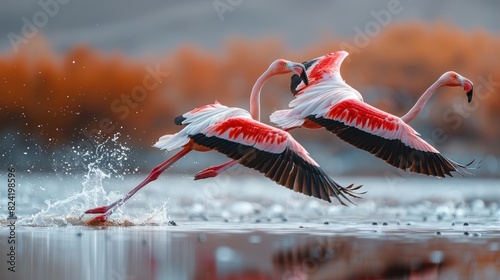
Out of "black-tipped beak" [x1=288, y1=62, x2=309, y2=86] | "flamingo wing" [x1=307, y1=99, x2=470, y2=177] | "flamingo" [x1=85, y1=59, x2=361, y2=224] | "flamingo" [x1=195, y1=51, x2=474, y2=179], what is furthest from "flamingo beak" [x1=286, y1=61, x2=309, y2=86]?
"flamingo" [x1=85, y1=59, x2=361, y2=224]

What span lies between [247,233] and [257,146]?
77cm

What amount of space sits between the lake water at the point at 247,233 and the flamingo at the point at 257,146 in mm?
403

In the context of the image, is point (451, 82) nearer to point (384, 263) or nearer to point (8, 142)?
point (384, 263)

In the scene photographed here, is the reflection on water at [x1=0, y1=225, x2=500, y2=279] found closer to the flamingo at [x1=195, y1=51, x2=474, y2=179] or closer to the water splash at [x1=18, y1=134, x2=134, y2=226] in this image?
the water splash at [x1=18, y1=134, x2=134, y2=226]

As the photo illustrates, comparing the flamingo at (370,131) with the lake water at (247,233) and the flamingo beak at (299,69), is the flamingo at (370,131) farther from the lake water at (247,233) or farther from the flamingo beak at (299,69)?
the lake water at (247,233)

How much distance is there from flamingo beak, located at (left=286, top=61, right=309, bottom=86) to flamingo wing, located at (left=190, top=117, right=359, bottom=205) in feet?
3.08

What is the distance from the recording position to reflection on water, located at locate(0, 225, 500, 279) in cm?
669

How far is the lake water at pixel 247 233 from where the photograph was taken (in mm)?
6863

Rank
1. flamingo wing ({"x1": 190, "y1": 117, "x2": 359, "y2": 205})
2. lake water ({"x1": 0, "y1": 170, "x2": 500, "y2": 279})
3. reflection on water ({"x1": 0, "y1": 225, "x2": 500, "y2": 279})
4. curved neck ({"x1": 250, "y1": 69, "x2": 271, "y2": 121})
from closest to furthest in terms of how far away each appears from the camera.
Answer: reflection on water ({"x1": 0, "y1": 225, "x2": 500, "y2": 279}) → lake water ({"x1": 0, "y1": 170, "x2": 500, "y2": 279}) → flamingo wing ({"x1": 190, "y1": 117, "x2": 359, "y2": 205}) → curved neck ({"x1": 250, "y1": 69, "x2": 271, "y2": 121})

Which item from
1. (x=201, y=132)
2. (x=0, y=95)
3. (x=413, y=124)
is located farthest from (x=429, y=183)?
(x=201, y=132)

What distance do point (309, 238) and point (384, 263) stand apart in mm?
1496

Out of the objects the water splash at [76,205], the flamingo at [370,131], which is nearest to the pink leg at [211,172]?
the flamingo at [370,131]

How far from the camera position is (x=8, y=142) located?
1462 centimetres

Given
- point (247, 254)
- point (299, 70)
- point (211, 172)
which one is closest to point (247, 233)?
point (211, 172)
